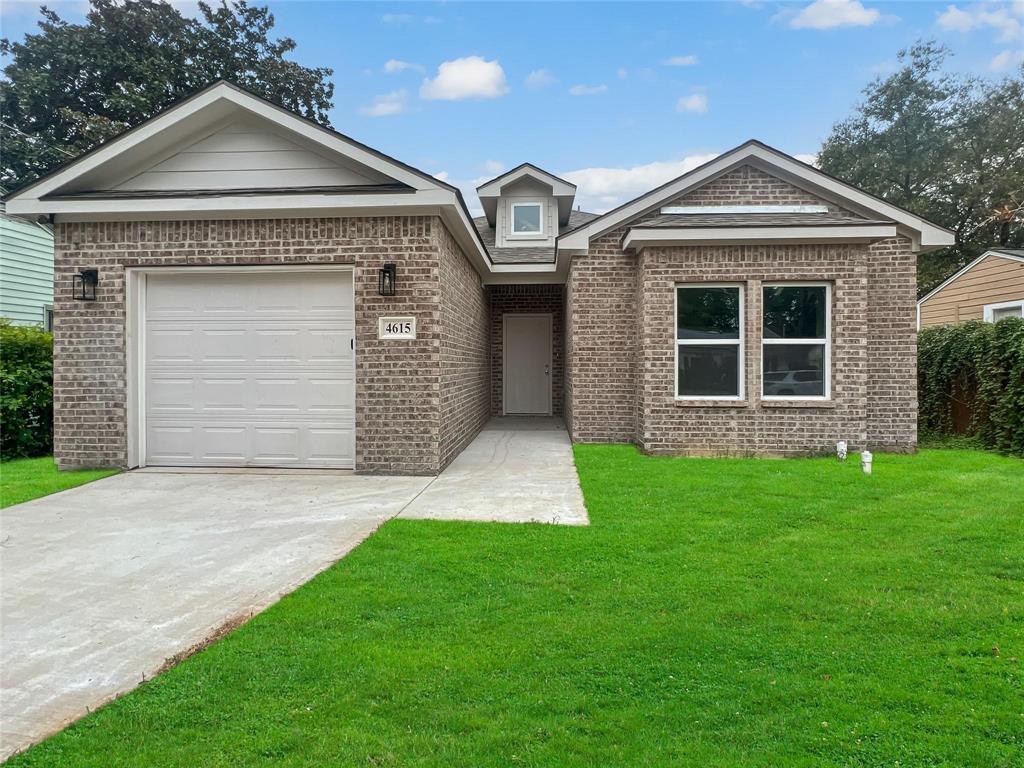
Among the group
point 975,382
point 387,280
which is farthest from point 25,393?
point 975,382

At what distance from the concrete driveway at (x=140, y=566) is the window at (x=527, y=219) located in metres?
8.76

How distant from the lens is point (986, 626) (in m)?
3.27

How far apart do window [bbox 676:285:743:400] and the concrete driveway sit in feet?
14.4

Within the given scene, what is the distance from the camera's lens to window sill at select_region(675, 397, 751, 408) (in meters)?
8.96

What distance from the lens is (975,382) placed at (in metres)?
10.4

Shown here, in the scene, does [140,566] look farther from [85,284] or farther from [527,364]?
[527,364]

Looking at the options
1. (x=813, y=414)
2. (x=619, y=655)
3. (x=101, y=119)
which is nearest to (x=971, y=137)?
(x=813, y=414)

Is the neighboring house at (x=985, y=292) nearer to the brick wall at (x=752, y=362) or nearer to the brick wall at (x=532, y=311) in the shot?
the brick wall at (x=752, y=362)

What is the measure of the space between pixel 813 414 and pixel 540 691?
7695 mm

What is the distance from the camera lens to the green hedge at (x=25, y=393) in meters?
8.67

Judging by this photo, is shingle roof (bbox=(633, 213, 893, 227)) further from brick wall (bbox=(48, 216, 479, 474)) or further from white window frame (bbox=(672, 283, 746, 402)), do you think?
brick wall (bbox=(48, 216, 479, 474))

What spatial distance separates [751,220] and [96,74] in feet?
79.6

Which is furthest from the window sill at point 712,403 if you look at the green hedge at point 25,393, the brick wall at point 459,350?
the green hedge at point 25,393

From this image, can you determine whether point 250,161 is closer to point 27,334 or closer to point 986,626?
point 27,334
